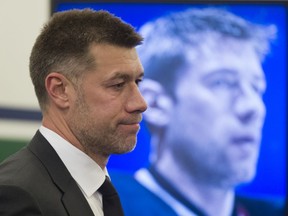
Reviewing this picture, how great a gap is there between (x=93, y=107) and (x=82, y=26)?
0.14 meters

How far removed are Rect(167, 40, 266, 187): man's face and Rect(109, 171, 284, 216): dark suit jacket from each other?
85 millimetres

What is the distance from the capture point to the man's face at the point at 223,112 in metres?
2.05

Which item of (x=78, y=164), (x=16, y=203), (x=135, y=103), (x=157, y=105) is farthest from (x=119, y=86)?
(x=157, y=105)

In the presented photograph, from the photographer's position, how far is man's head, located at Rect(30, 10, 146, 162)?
111 centimetres

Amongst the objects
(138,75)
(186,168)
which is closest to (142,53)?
(186,168)

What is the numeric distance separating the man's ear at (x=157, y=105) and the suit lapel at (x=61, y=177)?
101 centimetres

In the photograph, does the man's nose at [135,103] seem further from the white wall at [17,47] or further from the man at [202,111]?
the white wall at [17,47]

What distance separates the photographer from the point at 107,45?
112 centimetres

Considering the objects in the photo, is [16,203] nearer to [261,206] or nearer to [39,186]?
[39,186]

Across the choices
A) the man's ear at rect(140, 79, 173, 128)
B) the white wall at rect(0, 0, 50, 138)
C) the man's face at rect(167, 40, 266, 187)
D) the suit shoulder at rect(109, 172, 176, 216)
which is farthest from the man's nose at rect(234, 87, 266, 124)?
the white wall at rect(0, 0, 50, 138)

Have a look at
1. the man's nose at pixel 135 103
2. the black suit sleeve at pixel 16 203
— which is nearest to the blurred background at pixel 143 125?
the man's nose at pixel 135 103

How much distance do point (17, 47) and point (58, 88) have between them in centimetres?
115

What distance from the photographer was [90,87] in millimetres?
1111

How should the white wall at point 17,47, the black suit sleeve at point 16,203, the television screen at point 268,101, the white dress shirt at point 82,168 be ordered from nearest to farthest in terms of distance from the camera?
the black suit sleeve at point 16,203 < the white dress shirt at point 82,168 < the television screen at point 268,101 < the white wall at point 17,47
